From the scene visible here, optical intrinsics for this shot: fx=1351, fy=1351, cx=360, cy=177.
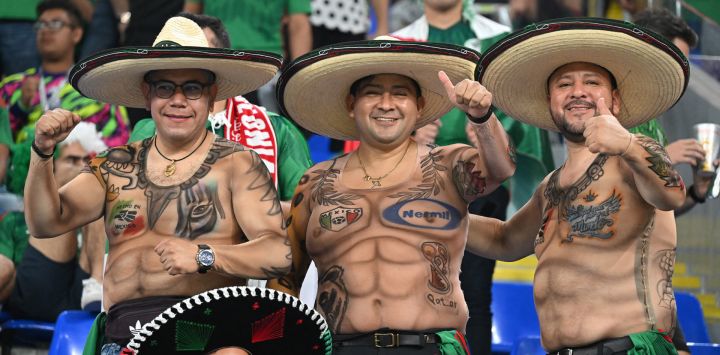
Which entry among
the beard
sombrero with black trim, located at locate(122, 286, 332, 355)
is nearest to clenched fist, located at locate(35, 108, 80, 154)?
sombrero with black trim, located at locate(122, 286, 332, 355)

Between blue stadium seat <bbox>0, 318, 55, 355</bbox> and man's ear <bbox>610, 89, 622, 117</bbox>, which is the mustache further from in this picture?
blue stadium seat <bbox>0, 318, 55, 355</bbox>

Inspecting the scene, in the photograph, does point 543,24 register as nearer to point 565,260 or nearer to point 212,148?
point 565,260

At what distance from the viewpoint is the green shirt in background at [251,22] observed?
29.5 feet

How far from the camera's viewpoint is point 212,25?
7.25 m

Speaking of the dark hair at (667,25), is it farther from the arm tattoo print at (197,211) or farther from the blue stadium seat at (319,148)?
the arm tattoo print at (197,211)

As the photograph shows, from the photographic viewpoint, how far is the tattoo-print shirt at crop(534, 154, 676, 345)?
557cm

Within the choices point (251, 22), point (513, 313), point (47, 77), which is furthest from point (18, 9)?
point (513, 313)

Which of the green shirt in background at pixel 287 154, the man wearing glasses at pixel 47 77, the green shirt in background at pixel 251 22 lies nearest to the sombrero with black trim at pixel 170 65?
the green shirt in background at pixel 287 154

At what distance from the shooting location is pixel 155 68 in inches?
230

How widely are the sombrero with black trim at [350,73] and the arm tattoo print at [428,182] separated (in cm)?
36

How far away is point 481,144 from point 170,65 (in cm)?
137

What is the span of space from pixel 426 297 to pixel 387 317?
0.61 ft

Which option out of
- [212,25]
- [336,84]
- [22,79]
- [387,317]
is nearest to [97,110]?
[22,79]

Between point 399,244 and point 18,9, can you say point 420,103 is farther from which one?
point 18,9
